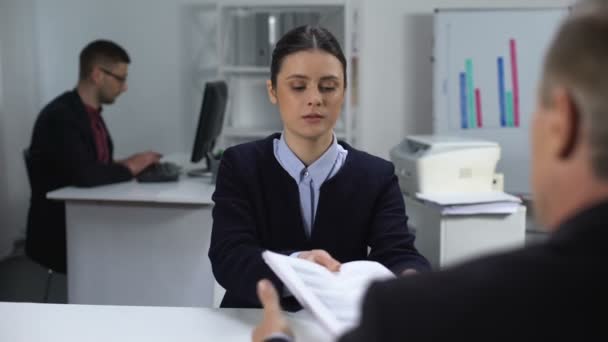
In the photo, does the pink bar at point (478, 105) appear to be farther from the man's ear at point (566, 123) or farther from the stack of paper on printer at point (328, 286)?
the man's ear at point (566, 123)

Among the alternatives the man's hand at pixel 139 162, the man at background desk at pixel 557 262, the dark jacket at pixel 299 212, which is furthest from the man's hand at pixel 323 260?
the man's hand at pixel 139 162

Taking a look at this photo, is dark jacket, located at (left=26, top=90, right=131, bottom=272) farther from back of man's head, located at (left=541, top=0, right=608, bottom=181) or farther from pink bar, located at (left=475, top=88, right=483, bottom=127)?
back of man's head, located at (left=541, top=0, right=608, bottom=181)

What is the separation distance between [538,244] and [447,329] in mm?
101

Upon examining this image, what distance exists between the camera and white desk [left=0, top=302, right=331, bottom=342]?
1111 millimetres

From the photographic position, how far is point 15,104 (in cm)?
412

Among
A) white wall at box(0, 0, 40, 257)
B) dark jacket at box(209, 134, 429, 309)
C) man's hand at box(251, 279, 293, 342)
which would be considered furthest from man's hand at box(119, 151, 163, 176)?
man's hand at box(251, 279, 293, 342)

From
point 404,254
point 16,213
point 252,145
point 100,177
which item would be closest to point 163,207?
point 100,177

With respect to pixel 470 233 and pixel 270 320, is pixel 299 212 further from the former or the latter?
pixel 470 233

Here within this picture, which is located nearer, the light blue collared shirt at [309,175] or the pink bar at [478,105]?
the light blue collared shirt at [309,175]

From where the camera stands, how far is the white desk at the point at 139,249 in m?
2.73

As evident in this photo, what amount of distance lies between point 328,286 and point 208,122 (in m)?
1.96

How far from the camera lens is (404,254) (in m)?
1.37

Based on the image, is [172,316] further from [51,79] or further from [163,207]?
[51,79]

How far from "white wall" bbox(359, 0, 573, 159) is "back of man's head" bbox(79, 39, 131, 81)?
1483 millimetres
